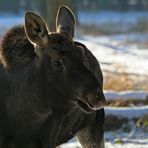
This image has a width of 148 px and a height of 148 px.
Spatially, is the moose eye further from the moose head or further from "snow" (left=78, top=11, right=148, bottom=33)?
"snow" (left=78, top=11, right=148, bottom=33)

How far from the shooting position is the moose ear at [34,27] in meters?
5.31

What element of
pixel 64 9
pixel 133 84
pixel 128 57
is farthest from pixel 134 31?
pixel 64 9

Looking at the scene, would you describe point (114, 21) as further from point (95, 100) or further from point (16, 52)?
point (95, 100)

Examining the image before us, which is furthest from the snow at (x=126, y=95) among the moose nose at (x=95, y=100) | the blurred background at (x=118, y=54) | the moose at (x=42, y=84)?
the moose nose at (x=95, y=100)

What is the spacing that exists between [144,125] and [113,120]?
1.55 feet

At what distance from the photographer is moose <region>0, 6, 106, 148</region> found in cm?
521

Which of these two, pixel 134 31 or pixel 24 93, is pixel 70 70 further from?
pixel 134 31

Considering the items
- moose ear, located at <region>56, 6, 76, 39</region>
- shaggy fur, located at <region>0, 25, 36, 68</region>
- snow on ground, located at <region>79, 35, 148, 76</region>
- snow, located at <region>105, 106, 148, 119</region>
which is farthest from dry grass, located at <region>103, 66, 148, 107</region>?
shaggy fur, located at <region>0, 25, 36, 68</region>

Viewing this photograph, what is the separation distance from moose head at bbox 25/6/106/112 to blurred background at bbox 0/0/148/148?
1.81 m

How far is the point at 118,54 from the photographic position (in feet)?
68.9

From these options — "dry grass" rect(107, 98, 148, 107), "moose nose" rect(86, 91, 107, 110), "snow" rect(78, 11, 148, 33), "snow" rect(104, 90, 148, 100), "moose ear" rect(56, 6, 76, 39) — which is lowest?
"snow" rect(78, 11, 148, 33)

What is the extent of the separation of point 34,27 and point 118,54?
15.8m

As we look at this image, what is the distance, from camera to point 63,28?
5738mm

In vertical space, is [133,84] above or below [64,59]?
below
